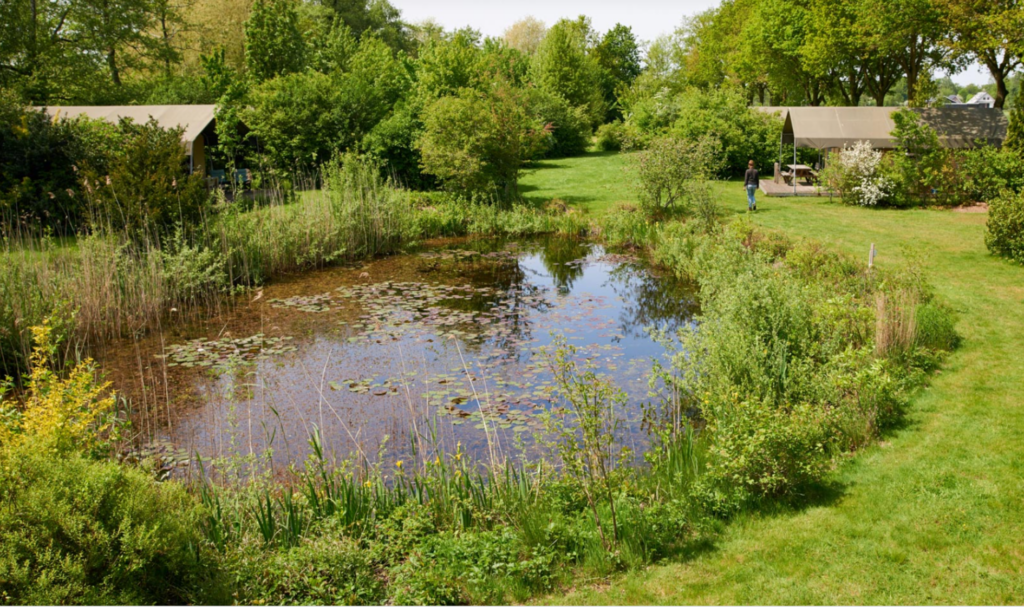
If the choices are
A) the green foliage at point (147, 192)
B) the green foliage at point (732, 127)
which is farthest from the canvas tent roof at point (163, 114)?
the green foliage at point (732, 127)

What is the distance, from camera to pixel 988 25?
2186 cm

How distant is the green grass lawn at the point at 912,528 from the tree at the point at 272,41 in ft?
97.6

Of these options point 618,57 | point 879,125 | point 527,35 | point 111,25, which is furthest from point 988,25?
point 527,35

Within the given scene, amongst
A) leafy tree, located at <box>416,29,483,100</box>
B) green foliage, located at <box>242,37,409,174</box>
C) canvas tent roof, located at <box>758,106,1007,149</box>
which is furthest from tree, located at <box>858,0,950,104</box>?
green foliage, located at <box>242,37,409,174</box>

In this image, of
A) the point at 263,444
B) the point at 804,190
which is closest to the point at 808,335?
the point at 263,444

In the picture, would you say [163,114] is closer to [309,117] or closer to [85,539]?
[309,117]

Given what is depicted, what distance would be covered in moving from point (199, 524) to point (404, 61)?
94.4 feet

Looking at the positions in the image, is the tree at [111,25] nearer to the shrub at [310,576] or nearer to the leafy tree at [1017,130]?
the shrub at [310,576]

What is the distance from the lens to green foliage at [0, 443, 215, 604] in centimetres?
363

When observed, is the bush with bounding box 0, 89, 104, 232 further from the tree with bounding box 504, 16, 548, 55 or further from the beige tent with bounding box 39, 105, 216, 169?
the tree with bounding box 504, 16, 548, 55

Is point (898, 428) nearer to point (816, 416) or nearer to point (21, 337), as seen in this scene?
point (816, 416)

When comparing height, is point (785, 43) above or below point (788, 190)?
above

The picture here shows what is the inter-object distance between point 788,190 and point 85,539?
23.8 m

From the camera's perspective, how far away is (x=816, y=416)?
643 centimetres
